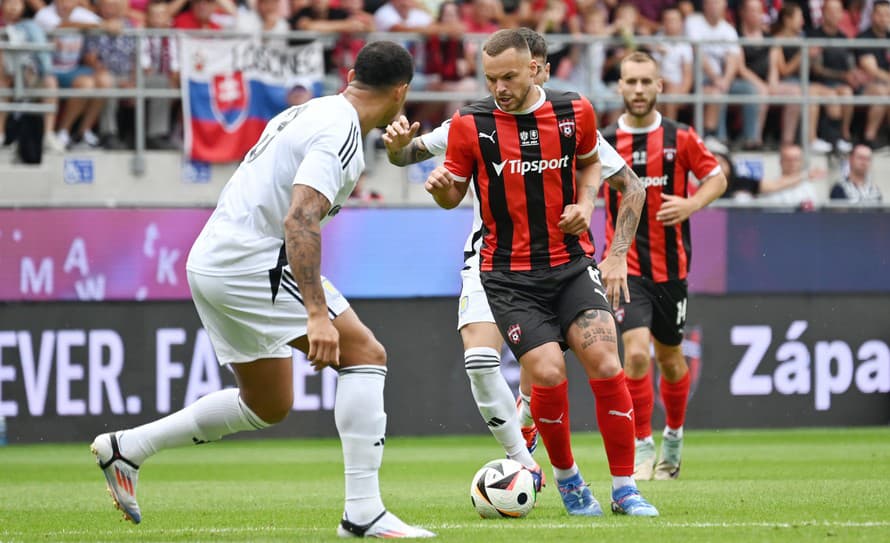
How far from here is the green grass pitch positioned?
6547 millimetres

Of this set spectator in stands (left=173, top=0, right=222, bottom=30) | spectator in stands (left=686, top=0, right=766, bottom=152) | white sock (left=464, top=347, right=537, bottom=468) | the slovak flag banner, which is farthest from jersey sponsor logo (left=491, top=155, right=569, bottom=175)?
spectator in stands (left=686, top=0, right=766, bottom=152)

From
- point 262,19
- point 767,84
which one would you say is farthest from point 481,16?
point 767,84

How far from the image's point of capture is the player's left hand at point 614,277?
7.50 meters

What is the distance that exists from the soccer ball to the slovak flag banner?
8.18 m

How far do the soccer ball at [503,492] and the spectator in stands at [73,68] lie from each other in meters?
8.88

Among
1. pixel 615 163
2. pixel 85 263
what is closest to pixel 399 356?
pixel 85 263

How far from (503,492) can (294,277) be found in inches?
72.8

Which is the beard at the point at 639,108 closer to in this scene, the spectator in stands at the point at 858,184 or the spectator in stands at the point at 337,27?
A: the spectator in stands at the point at 337,27

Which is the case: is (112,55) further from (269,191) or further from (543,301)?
(269,191)

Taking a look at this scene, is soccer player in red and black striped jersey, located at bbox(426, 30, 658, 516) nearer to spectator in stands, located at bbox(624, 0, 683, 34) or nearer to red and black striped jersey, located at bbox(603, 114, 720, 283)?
red and black striped jersey, located at bbox(603, 114, 720, 283)

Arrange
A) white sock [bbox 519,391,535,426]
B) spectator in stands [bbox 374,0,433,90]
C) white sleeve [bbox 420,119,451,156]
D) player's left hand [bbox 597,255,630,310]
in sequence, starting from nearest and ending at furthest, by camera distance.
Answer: player's left hand [bbox 597,255,630,310] → white sleeve [bbox 420,119,451,156] → white sock [bbox 519,391,535,426] → spectator in stands [bbox 374,0,433,90]

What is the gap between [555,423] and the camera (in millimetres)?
7195

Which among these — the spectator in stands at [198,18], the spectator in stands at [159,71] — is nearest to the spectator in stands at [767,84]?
the spectator in stands at [198,18]

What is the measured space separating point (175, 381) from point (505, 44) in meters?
7.54
